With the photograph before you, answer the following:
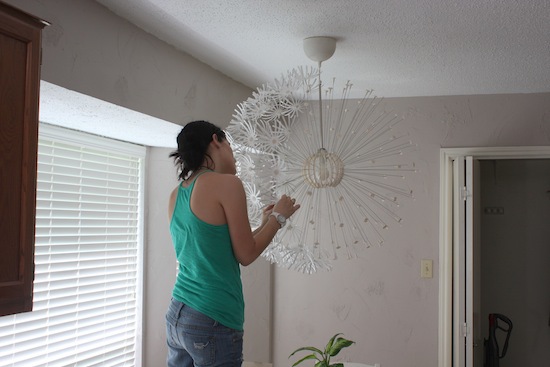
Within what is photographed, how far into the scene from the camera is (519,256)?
14.1ft

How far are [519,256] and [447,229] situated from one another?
1.16 metres

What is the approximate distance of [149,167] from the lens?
3324 mm

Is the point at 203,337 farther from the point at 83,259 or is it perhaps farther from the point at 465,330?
the point at 465,330

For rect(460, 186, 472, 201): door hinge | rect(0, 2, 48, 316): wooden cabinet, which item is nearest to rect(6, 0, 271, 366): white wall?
rect(0, 2, 48, 316): wooden cabinet

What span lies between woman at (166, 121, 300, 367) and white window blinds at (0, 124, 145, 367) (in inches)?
36.0

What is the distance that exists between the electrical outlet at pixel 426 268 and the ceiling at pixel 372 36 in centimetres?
A: 105

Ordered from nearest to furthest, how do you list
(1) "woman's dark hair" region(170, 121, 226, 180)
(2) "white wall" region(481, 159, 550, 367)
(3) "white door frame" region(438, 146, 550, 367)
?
(1) "woman's dark hair" region(170, 121, 226, 180), (3) "white door frame" region(438, 146, 550, 367), (2) "white wall" region(481, 159, 550, 367)

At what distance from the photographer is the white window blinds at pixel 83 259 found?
2.48 m

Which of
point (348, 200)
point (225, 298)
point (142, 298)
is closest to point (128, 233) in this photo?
point (142, 298)

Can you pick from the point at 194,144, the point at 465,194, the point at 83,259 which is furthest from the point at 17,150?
the point at 465,194

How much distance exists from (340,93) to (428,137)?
0.59 m

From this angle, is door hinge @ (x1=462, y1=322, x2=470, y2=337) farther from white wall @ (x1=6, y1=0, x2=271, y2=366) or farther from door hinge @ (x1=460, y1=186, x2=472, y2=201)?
white wall @ (x1=6, y1=0, x2=271, y2=366)

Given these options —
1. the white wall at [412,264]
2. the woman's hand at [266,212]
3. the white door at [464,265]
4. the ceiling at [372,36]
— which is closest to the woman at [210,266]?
the woman's hand at [266,212]

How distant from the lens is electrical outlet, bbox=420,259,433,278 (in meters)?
3.55
